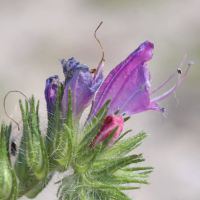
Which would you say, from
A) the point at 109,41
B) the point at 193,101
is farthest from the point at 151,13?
the point at 193,101

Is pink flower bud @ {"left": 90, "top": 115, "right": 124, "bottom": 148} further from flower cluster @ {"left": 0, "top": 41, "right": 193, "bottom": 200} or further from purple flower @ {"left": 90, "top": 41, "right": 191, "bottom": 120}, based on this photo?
purple flower @ {"left": 90, "top": 41, "right": 191, "bottom": 120}

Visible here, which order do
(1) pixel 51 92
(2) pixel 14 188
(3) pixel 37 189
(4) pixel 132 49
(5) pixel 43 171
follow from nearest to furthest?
(2) pixel 14 188
(5) pixel 43 171
(3) pixel 37 189
(1) pixel 51 92
(4) pixel 132 49

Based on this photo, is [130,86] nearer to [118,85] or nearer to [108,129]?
[118,85]

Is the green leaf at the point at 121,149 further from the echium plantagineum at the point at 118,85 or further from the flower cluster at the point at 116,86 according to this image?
the echium plantagineum at the point at 118,85

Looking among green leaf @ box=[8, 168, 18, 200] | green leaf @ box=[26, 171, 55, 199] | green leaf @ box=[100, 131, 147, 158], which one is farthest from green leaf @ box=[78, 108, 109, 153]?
green leaf @ box=[8, 168, 18, 200]

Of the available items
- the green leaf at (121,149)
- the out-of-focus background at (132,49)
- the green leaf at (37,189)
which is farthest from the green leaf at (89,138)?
the out-of-focus background at (132,49)

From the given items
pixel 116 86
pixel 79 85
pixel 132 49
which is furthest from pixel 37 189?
pixel 132 49
